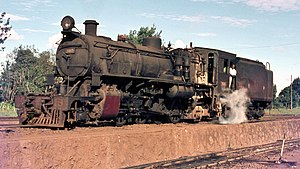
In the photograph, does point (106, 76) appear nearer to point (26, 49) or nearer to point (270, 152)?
point (270, 152)

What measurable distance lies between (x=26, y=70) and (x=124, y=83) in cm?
3464

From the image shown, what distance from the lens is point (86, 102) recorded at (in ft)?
48.1

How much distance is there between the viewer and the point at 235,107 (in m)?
23.9

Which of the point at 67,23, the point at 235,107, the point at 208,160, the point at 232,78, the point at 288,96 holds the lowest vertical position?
the point at 208,160

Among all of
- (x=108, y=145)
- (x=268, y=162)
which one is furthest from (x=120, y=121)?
(x=268, y=162)

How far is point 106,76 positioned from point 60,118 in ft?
9.01

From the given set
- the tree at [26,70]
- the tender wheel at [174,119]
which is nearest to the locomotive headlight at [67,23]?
the tender wheel at [174,119]

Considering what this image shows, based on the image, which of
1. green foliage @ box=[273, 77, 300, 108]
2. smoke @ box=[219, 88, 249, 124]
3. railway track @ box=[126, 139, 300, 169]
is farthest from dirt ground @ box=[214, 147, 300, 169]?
green foliage @ box=[273, 77, 300, 108]

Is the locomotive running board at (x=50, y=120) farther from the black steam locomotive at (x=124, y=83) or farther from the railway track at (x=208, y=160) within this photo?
the railway track at (x=208, y=160)

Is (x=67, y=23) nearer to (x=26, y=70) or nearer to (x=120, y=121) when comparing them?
(x=120, y=121)

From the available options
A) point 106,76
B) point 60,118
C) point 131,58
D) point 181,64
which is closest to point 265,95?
point 181,64

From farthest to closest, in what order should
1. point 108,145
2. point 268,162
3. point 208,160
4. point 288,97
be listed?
point 288,97, point 268,162, point 208,160, point 108,145

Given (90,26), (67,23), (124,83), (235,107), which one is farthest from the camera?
(235,107)

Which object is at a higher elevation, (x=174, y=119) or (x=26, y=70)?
(x=26, y=70)
